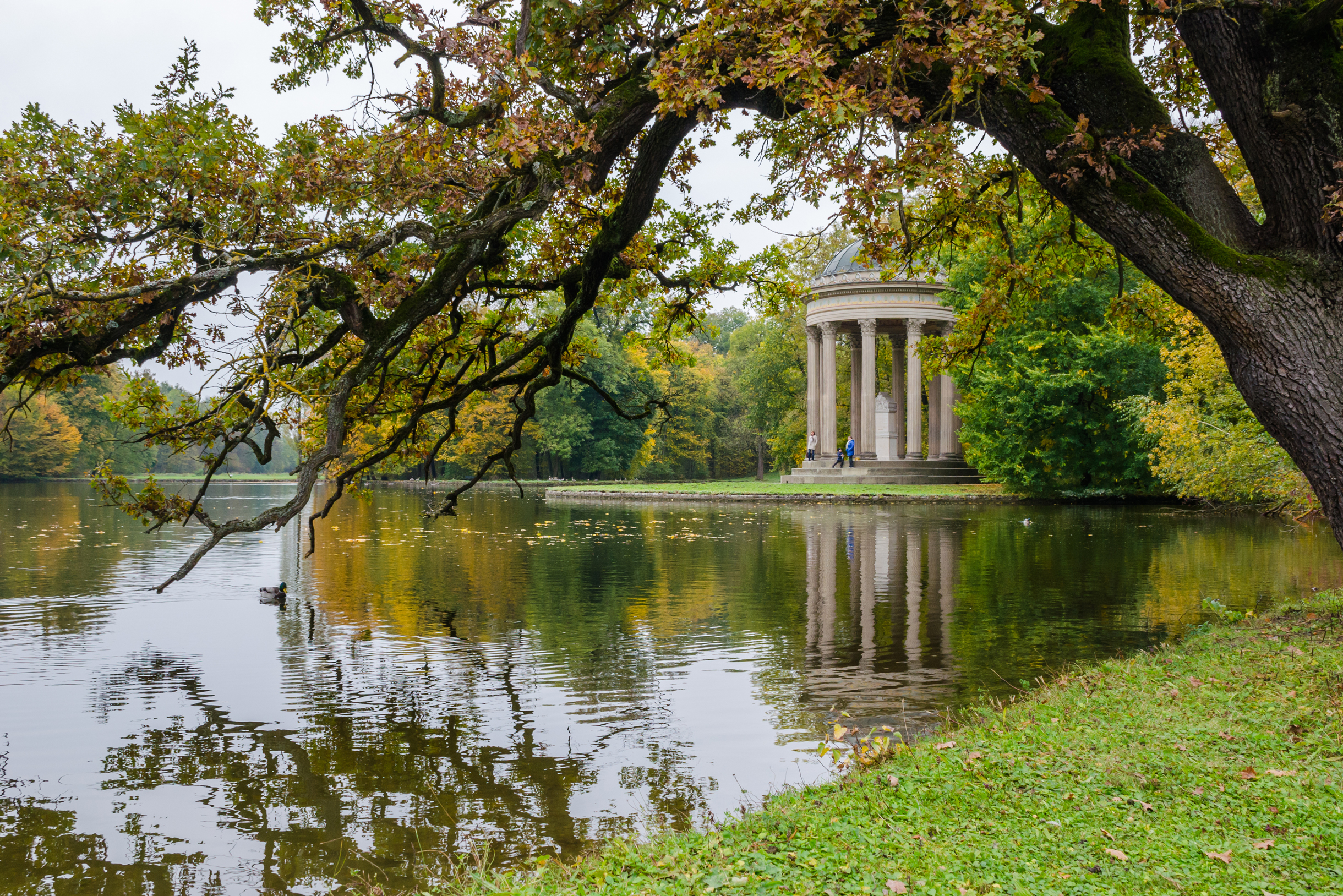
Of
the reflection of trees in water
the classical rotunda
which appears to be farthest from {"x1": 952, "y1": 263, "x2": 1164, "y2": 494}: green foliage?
the reflection of trees in water

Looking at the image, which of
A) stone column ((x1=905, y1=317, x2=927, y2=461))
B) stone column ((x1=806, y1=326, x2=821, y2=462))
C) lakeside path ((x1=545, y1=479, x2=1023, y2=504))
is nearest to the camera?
lakeside path ((x1=545, y1=479, x2=1023, y2=504))

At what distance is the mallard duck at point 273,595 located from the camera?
13625 mm

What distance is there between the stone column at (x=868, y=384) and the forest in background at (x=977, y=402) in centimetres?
346

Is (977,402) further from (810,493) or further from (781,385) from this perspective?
(781,385)

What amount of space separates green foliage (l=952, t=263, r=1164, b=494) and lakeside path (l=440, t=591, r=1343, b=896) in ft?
91.6

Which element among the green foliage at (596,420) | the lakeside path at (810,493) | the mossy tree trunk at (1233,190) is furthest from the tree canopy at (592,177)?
the green foliage at (596,420)

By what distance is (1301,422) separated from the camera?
5012 mm

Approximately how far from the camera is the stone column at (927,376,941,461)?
46.5 metres

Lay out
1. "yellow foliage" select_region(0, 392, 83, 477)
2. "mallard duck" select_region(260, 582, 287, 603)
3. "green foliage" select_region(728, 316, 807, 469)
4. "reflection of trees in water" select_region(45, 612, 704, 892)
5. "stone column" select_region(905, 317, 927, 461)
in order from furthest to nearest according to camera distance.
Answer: "yellow foliage" select_region(0, 392, 83, 477) → "green foliage" select_region(728, 316, 807, 469) → "stone column" select_region(905, 317, 927, 461) → "mallard duck" select_region(260, 582, 287, 603) → "reflection of trees in water" select_region(45, 612, 704, 892)

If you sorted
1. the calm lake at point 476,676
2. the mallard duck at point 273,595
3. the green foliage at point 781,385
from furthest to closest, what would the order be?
the green foliage at point 781,385 → the mallard duck at point 273,595 → the calm lake at point 476,676

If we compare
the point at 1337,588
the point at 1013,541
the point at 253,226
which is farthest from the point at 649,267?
the point at 1013,541

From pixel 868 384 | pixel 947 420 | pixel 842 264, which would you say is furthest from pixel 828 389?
pixel 842 264

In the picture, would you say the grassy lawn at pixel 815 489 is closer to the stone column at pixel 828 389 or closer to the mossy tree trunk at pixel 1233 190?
the stone column at pixel 828 389

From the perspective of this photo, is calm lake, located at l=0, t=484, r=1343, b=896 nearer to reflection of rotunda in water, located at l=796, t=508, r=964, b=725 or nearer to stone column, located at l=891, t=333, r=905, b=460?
reflection of rotunda in water, located at l=796, t=508, r=964, b=725
